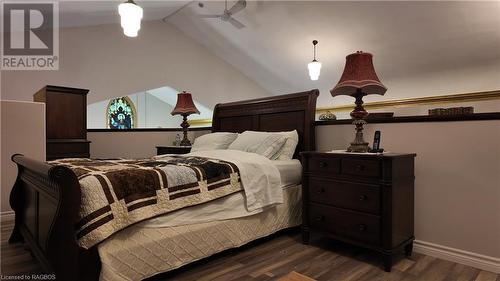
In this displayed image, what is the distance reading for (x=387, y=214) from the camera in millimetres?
1929

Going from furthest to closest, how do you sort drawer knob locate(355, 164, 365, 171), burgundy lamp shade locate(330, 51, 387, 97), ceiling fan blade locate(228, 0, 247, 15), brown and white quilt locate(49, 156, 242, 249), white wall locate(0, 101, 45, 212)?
ceiling fan blade locate(228, 0, 247, 15) → white wall locate(0, 101, 45, 212) → burgundy lamp shade locate(330, 51, 387, 97) → drawer knob locate(355, 164, 365, 171) → brown and white quilt locate(49, 156, 242, 249)

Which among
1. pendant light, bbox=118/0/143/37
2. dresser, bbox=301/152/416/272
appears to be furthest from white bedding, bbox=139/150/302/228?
pendant light, bbox=118/0/143/37

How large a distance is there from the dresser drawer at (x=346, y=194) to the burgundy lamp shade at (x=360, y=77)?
0.71 meters

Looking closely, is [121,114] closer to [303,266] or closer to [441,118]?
[303,266]

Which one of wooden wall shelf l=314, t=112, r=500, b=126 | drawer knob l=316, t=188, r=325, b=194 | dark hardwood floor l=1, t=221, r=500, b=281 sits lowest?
dark hardwood floor l=1, t=221, r=500, b=281

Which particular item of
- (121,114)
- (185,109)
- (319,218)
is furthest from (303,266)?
(121,114)

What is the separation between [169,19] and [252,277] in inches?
214

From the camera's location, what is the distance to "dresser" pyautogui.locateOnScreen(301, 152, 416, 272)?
194cm

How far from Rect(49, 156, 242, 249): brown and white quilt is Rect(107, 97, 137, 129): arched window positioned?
266 inches

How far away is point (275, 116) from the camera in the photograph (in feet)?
10.7

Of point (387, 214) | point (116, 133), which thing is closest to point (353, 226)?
point (387, 214)

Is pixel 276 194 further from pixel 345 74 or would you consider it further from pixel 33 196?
pixel 33 196

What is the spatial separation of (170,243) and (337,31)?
4.16m
